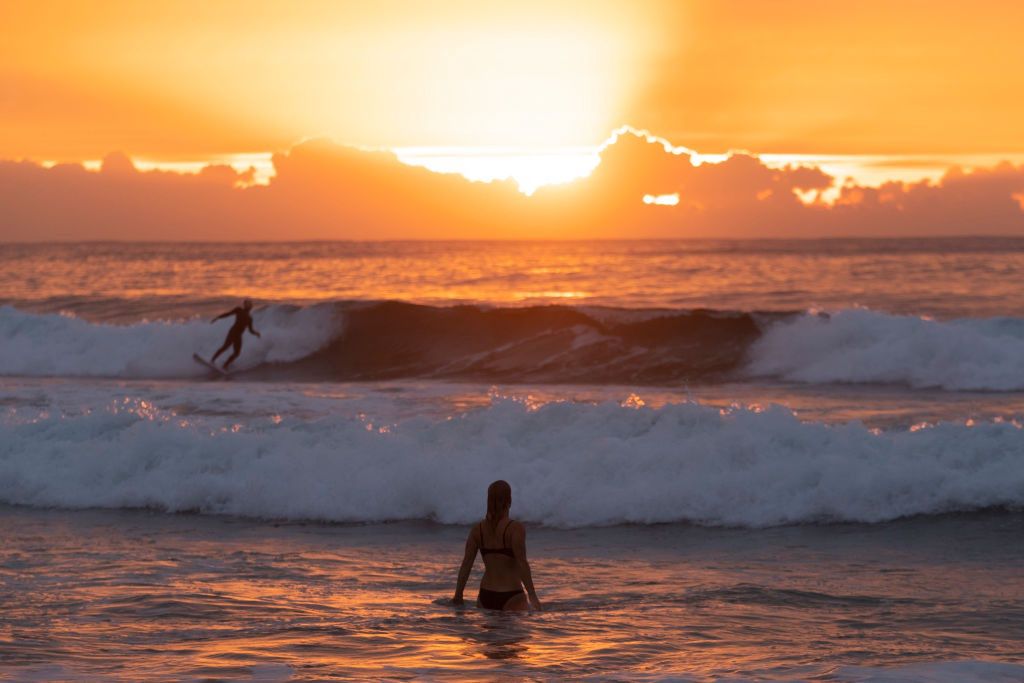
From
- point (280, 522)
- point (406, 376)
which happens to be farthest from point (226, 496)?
point (406, 376)

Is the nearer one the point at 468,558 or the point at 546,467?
the point at 468,558

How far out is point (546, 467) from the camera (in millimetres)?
13930

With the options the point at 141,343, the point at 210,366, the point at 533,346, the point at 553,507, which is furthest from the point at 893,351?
the point at 141,343

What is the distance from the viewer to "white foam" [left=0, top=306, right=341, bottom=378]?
29.0 metres

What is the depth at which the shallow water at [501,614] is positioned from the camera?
7457mm

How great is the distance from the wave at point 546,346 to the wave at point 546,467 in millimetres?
9798

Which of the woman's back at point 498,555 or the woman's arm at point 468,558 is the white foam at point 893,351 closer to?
the woman's back at point 498,555

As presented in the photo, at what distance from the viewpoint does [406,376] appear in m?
27.1

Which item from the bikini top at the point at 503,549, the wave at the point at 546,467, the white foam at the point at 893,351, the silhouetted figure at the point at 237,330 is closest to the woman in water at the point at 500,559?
the bikini top at the point at 503,549

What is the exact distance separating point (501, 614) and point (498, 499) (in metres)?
1.01

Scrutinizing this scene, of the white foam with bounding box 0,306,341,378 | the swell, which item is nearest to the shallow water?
the swell

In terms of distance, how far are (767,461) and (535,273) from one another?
42.9 m

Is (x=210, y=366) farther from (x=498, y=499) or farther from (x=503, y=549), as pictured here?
(x=498, y=499)

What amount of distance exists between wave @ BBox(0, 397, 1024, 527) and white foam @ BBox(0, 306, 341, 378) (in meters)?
13.6
